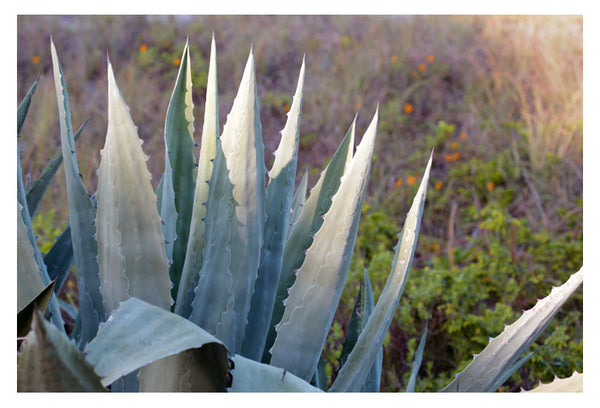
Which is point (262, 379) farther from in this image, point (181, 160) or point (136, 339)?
point (181, 160)

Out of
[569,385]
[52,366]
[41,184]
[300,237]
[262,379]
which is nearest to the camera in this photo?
[52,366]

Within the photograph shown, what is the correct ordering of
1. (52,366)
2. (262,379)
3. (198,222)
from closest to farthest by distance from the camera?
(52,366)
(262,379)
(198,222)

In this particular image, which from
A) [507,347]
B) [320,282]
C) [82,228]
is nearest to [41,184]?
[82,228]

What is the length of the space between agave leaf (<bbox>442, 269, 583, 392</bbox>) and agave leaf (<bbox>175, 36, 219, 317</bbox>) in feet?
1.64

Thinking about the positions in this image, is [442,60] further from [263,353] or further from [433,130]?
[263,353]

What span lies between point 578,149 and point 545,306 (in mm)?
2446

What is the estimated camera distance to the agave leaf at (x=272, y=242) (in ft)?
3.43

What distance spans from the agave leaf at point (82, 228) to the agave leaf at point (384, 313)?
44 cm

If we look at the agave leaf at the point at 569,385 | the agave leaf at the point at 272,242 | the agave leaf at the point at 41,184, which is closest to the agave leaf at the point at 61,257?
the agave leaf at the point at 41,184

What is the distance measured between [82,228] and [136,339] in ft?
1.31

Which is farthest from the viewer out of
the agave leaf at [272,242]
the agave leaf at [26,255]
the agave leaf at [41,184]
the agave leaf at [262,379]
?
the agave leaf at [41,184]

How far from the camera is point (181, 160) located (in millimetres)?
1148

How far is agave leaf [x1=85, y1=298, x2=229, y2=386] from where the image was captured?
0.66m

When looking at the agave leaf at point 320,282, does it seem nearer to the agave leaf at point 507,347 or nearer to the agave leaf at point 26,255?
the agave leaf at point 507,347
